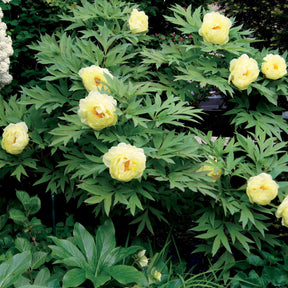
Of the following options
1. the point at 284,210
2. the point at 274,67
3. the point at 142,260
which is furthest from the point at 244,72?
the point at 142,260

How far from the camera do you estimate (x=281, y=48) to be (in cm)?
413

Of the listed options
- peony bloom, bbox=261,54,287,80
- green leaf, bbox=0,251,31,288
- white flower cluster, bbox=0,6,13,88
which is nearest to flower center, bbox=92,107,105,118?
green leaf, bbox=0,251,31,288

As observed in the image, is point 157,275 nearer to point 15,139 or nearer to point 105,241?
point 105,241

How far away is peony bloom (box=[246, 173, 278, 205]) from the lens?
6.06ft

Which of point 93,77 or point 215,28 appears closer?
point 93,77

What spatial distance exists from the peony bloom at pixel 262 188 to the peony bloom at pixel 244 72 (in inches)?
21.5

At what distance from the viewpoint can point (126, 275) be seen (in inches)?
67.1

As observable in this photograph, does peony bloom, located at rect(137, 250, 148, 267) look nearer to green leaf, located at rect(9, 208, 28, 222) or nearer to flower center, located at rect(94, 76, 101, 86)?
green leaf, located at rect(9, 208, 28, 222)

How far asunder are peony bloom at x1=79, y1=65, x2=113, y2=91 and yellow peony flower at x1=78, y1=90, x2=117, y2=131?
9.6 inches

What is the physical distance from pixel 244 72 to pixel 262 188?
65 centimetres

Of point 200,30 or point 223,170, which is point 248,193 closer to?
point 223,170

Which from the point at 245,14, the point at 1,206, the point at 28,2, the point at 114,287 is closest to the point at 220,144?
the point at 114,287

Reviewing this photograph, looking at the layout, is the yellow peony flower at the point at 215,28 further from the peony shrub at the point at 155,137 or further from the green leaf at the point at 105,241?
the green leaf at the point at 105,241

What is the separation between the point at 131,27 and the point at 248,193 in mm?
1301
